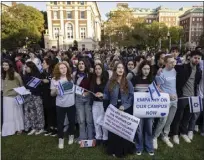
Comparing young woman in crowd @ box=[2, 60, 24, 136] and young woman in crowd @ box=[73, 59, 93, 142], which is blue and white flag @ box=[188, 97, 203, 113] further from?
young woman in crowd @ box=[2, 60, 24, 136]

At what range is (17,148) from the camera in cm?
493

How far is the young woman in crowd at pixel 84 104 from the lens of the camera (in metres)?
4.84

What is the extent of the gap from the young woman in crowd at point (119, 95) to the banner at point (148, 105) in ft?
0.47

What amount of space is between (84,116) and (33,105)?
149 centimetres

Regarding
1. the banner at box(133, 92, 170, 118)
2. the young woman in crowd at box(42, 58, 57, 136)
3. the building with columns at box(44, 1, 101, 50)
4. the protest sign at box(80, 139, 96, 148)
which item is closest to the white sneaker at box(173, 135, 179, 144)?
the banner at box(133, 92, 170, 118)

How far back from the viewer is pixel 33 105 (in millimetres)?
5547

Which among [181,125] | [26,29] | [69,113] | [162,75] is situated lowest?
[181,125]

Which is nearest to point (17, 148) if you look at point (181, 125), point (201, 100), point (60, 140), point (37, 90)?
point (60, 140)

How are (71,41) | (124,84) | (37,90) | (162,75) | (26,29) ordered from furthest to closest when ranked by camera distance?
1. (71,41)
2. (26,29)
3. (37,90)
4. (162,75)
5. (124,84)

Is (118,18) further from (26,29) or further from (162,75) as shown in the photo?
(162,75)

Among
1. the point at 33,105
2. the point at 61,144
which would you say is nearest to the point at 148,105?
the point at 61,144

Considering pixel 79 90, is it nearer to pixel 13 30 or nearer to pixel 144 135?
pixel 144 135

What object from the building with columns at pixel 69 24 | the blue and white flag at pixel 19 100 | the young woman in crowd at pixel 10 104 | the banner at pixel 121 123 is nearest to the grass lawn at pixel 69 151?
the young woman in crowd at pixel 10 104

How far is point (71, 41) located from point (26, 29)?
34.3m
